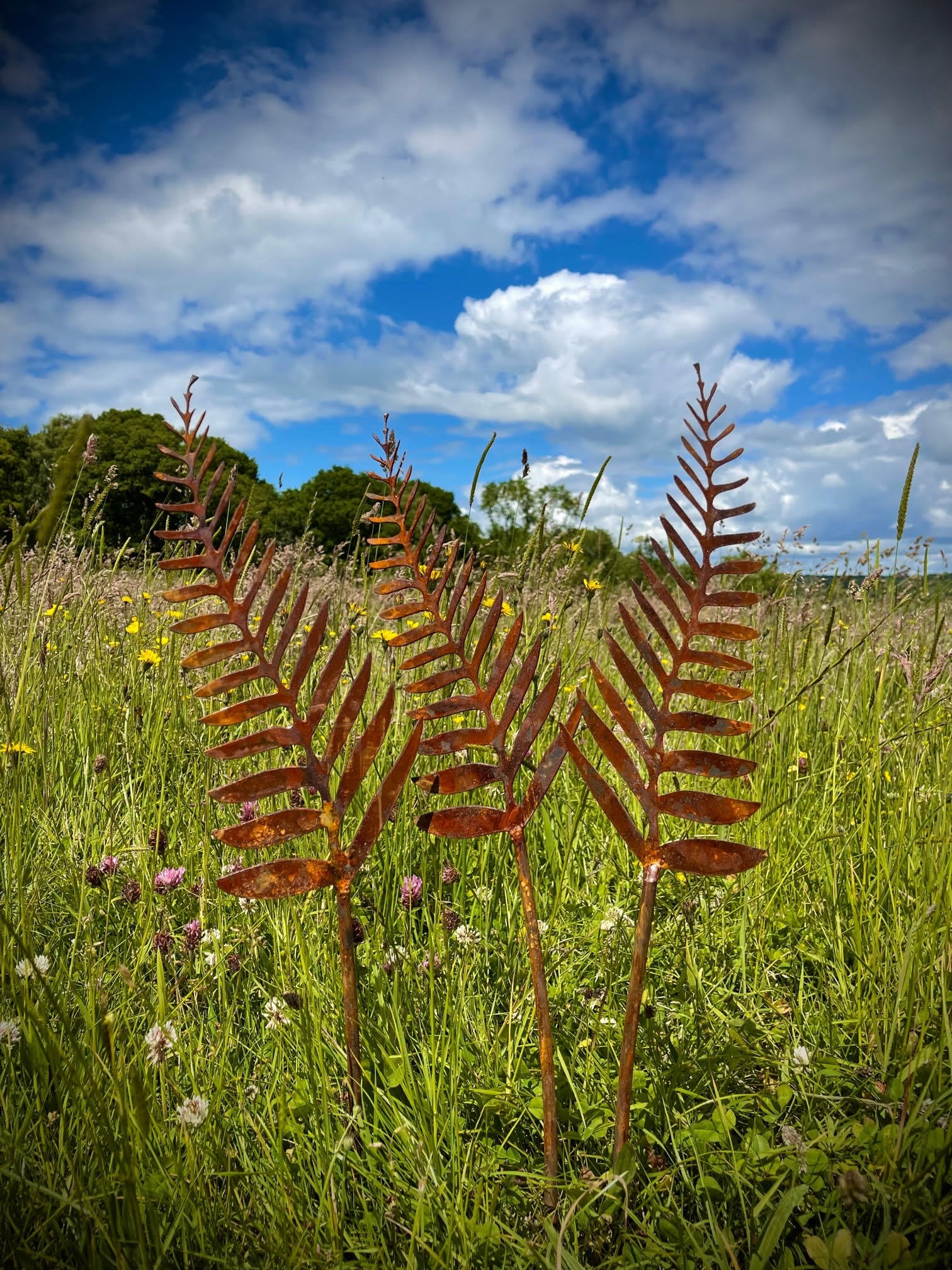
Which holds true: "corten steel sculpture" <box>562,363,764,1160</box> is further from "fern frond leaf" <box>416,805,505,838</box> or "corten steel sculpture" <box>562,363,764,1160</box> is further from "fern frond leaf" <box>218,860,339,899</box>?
"fern frond leaf" <box>218,860,339,899</box>

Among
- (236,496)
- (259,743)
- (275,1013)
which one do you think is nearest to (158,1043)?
(275,1013)

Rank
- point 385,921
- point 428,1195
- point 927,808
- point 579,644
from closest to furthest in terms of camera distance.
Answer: point 428,1195 → point 385,921 → point 927,808 → point 579,644

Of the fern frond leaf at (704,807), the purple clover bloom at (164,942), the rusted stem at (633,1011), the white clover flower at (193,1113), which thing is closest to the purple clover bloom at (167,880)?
the purple clover bloom at (164,942)

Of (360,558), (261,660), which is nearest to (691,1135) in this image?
(261,660)

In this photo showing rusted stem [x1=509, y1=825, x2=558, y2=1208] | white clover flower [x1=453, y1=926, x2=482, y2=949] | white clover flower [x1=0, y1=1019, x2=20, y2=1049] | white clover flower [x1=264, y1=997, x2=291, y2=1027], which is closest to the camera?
rusted stem [x1=509, y1=825, x2=558, y2=1208]

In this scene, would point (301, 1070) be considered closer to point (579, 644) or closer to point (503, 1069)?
point (503, 1069)

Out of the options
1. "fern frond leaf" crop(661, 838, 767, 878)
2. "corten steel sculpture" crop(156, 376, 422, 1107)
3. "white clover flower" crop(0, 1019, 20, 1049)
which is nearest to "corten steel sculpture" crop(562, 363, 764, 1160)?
"fern frond leaf" crop(661, 838, 767, 878)

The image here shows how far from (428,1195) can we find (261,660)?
0.76 meters

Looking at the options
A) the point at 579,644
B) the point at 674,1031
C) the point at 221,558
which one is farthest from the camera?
the point at 579,644

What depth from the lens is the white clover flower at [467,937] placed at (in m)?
1.58

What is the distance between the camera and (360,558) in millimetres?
3521

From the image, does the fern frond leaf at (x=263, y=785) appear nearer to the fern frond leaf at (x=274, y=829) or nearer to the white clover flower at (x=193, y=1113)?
the fern frond leaf at (x=274, y=829)

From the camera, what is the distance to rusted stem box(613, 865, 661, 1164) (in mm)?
915

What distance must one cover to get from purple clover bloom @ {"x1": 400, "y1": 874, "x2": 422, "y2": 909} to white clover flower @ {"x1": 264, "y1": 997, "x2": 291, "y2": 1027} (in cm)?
32
